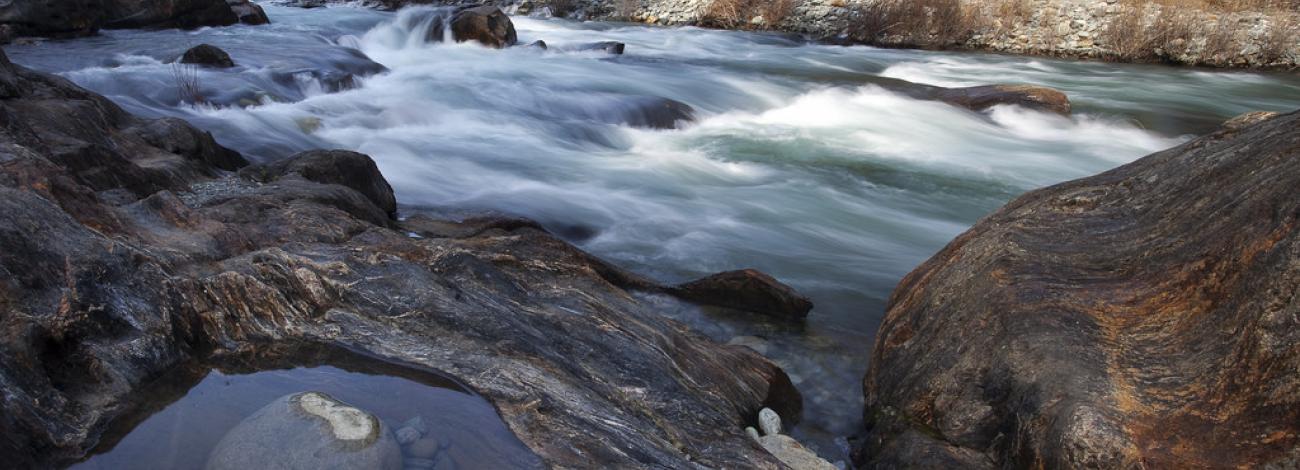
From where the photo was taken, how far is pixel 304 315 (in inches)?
148

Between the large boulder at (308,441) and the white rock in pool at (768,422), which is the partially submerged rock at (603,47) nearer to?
the white rock in pool at (768,422)

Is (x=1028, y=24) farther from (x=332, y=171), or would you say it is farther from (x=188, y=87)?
(x=332, y=171)

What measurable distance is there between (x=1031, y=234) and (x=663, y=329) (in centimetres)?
184

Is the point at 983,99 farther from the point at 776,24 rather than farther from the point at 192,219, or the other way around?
the point at 192,219

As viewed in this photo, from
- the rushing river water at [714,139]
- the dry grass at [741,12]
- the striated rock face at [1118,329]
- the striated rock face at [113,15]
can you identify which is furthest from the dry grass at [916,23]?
the striated rock face at [1118,329]

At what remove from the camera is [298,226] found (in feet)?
15.8

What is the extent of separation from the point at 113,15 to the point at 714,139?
399 inches

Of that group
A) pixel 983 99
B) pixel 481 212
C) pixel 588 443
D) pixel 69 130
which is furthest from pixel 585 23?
pixel 588 443

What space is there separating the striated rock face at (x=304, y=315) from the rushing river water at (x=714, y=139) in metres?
1.19

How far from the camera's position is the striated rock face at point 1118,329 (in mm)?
3293

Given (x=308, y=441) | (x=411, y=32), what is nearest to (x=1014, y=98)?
(x=411, y=32)

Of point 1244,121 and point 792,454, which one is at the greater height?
point 1244,121

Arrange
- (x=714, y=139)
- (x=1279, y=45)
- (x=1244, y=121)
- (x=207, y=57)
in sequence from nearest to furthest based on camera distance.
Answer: (x=1244, y=121) < (x=714, y=139) < (x=207, y=57) < (x=1279, y=45)

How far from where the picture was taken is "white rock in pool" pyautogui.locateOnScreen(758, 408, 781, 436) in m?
4.52
